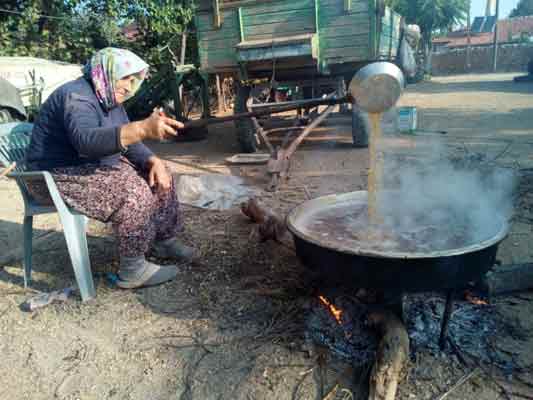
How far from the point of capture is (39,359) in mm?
2121

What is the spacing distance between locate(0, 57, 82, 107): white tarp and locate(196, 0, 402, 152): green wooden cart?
4254 millimetres

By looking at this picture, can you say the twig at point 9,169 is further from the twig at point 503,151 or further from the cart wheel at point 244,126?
the twig at point 503,151

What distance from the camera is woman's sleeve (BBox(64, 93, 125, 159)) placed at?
2172 millimetres

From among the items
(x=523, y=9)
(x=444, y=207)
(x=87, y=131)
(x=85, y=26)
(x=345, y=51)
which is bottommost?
(x=444, y=207)

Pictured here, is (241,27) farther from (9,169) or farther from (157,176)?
(9,169)

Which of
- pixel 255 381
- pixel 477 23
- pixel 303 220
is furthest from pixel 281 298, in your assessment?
pixel 477 23

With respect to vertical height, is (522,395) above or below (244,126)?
below

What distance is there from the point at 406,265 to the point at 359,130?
4966 millimetres

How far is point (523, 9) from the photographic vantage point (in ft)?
173

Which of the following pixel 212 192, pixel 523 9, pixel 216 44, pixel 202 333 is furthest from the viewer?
pixel 523 9

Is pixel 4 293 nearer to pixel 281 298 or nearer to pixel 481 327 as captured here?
pixel 281 298

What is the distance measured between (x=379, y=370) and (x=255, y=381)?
0.55m

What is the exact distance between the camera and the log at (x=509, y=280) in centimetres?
226

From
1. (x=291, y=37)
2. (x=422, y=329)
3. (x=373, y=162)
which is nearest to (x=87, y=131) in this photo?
(x=373, y=162)
